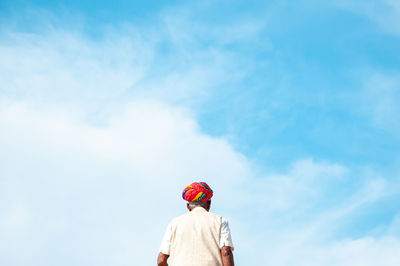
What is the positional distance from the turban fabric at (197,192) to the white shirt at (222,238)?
500 millimetres

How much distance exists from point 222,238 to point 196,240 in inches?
16.0

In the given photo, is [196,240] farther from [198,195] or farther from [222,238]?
[198,195]

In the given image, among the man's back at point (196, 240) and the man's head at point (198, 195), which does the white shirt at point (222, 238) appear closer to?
the man's back at point (196, 240)

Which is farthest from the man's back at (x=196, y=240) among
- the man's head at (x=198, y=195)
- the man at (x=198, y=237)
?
the man's head at (x=198, y=195)

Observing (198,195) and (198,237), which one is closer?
(198,237)

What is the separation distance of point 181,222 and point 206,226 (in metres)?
0.45

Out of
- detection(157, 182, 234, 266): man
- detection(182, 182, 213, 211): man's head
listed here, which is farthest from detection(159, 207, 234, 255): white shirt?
detection(182, 182, 213, 211): man's head

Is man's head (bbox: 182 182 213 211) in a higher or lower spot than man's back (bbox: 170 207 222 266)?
higher

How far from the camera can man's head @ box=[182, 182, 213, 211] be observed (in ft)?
29.8

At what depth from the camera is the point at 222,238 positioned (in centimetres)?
869

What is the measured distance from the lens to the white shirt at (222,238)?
8664 mm

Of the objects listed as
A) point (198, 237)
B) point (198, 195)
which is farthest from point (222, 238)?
point (198, 195)

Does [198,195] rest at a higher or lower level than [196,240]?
higher

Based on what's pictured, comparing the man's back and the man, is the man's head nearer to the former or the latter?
the man
